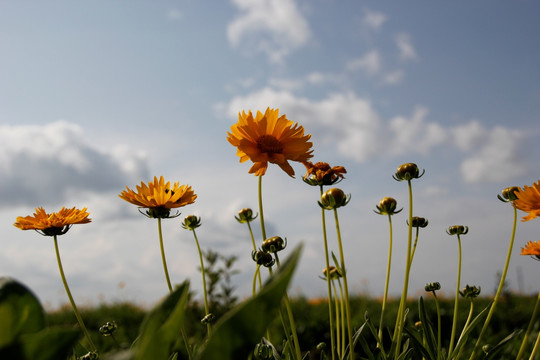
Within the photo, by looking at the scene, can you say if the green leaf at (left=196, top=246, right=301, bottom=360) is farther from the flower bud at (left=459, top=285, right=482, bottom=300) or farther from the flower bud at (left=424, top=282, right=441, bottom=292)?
the flower bud at (left=459, top=285, right=482, bottom=300)

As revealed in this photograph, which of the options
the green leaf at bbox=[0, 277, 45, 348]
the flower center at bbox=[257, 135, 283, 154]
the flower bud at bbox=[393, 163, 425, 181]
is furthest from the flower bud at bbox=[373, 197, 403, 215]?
the green leaf at bbox=[0, 277, 45, 348]

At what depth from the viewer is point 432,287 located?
1854 millimetres

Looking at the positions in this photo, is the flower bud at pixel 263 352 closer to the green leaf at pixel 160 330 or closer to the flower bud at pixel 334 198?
the flower bud at pixel 334 198

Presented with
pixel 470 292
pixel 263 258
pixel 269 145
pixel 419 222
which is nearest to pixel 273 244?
pixel 263 258

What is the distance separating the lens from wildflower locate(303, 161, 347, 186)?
1.62m

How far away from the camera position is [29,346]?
2.37 feet

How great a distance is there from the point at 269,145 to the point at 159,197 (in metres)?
0.38

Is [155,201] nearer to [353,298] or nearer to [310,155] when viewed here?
[310,155]

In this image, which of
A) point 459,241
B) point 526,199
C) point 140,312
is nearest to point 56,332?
point 526,199

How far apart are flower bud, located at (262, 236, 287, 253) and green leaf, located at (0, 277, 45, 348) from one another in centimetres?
70

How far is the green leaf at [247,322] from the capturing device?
0.70m

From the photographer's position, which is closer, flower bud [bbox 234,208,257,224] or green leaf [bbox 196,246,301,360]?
green leaf [bbox 196,246,301,360]

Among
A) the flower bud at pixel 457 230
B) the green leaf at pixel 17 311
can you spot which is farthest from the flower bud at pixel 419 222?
the green leaf at pixel 17 311

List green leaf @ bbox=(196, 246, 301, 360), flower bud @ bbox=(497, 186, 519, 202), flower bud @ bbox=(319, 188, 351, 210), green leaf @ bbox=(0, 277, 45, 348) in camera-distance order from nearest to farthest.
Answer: green leaf @ bbox=(196, 246, 301, 360) → green leaf @ bbox=(0, 277, 45, 348) → flower bud @ bbox=(319, 188, 351, 210) → flower bud @ bbox=(497, 186, 519, 202)
